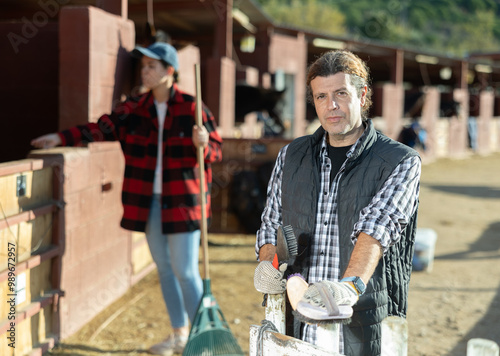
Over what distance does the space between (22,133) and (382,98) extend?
13691mm

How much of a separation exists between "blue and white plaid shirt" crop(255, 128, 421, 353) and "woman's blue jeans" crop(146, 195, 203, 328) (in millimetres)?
1500

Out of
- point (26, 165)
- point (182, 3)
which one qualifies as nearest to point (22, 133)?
point (26, 165)

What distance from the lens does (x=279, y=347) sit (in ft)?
5.99

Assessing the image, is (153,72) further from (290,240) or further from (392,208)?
(392,208)

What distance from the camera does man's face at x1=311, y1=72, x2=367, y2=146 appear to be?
2074mm

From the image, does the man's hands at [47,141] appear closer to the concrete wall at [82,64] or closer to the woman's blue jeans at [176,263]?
the woman's blue jeans at [176,263]

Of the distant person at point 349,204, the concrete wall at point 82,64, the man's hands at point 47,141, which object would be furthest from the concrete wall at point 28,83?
the distant person at point 349,204

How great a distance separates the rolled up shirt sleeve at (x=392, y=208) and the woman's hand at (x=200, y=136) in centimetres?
169

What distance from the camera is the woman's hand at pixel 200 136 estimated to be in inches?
140

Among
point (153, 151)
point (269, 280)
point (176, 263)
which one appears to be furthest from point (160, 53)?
point (269, 280)

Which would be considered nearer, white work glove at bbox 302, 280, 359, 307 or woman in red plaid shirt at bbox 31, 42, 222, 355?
white work glove at bbox 302, 280, 359, 307

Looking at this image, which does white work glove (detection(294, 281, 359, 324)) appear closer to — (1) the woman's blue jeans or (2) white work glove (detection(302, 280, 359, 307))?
(2) white work glove (detection(302, 280, 359, 307))

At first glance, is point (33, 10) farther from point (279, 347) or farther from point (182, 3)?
point (279, 347)

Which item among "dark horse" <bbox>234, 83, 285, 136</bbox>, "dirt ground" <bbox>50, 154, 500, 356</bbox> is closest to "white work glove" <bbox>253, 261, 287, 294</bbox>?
"dirt ground" <bbox>50, 154, 500, 356</bbox>
